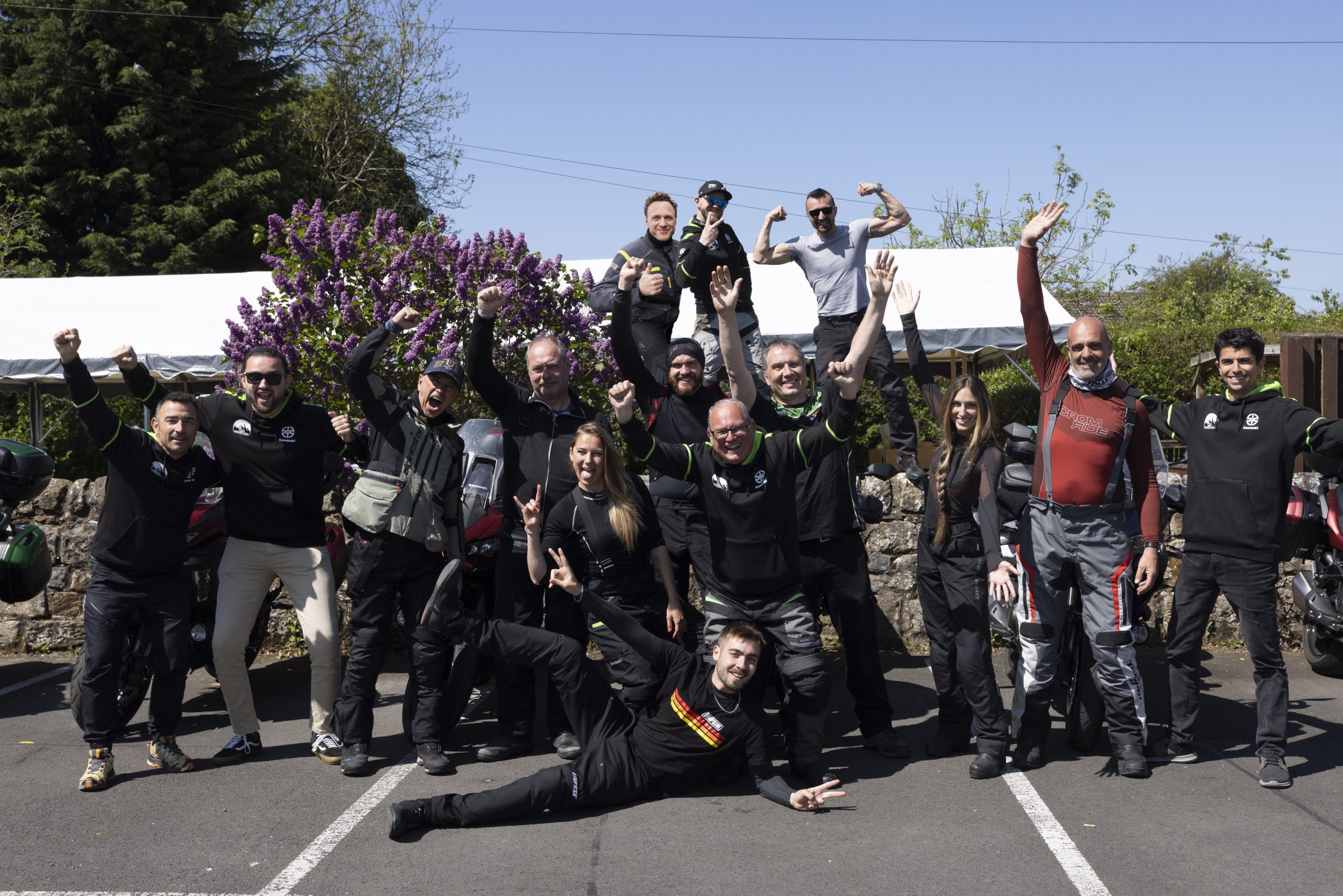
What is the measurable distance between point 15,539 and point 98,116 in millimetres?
23804

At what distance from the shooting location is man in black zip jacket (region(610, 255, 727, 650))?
5945mm

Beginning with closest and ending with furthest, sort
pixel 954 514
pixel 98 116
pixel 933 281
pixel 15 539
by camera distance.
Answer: pixel 954 514, pixel 15 539, pixel 933 281, pixel 98 116

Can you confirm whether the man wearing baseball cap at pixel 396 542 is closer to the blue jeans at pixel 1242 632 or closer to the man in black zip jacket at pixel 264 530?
the man in black zip jacket at pixel 264 530

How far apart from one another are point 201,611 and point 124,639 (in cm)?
88

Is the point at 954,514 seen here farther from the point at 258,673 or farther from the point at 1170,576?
the point at 258,673

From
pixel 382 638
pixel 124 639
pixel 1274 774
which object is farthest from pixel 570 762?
pixel 1274 774

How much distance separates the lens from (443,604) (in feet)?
16.6

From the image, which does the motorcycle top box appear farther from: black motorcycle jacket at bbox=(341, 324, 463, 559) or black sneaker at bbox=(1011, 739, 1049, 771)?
black sneaker at bbox=(1011, 739, 1049, 771)

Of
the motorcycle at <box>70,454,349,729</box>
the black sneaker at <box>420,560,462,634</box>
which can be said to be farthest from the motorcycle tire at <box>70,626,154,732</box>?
the black sneaker at <box>420,560,462,634</box>

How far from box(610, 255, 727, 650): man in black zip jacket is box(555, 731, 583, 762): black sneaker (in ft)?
2.46

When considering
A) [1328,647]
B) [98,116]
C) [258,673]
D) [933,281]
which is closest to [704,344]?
[258,673]

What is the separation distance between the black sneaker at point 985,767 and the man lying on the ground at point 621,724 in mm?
840

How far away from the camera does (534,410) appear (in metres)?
5.89

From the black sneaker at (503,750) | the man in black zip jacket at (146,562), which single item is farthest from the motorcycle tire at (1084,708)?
the man in black zip jacket at (146,562)
